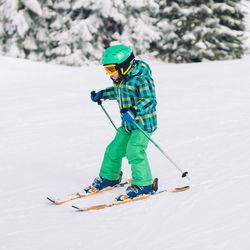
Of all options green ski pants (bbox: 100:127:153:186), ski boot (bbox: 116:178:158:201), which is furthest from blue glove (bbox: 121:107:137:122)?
ski boot (bbox: 116:178:158:201)

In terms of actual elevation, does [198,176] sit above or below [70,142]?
above

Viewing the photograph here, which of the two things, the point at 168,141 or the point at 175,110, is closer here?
the point at 168,141

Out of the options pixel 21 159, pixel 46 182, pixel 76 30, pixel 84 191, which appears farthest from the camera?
pixel 76 30

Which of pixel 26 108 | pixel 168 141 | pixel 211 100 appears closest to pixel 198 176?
pixel 168 141

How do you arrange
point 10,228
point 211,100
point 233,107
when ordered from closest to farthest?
point 10,228 < point 233,107 < point 211,100

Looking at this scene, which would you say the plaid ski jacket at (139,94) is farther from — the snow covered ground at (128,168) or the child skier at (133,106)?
the snow covered ground at (128,168)

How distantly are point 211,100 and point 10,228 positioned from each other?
18.2 ft

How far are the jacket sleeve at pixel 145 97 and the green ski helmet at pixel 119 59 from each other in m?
0.20

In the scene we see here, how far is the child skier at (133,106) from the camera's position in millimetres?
3363

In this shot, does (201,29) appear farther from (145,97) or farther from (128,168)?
(145,97)

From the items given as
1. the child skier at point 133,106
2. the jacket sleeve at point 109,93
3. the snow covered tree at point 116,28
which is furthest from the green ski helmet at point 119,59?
the snow covered tree at point 116,28

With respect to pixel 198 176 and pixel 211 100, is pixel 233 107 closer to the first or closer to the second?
pixel 211 100

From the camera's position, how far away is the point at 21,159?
5.14 meters

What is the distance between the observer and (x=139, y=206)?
3.34m
